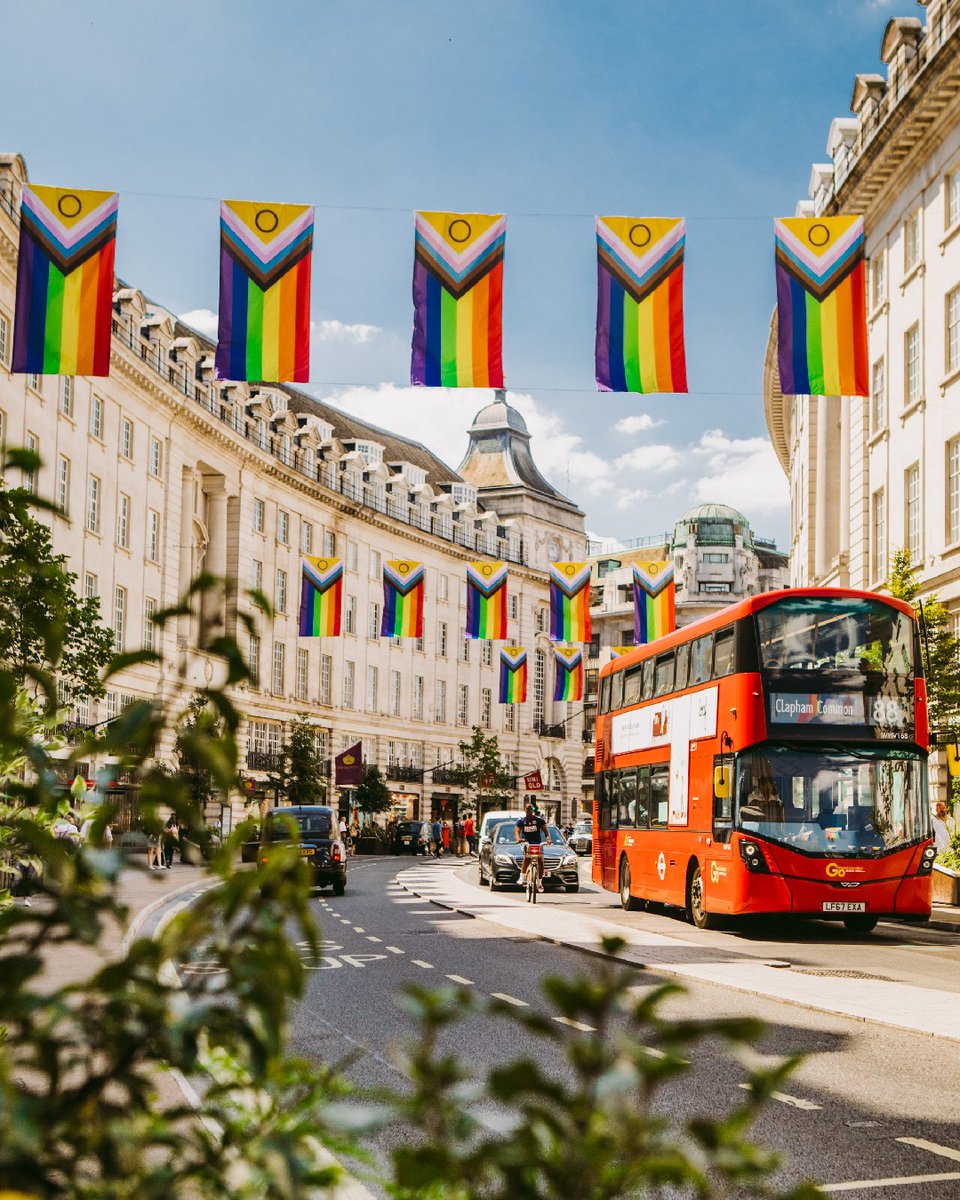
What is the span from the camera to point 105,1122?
174 cm

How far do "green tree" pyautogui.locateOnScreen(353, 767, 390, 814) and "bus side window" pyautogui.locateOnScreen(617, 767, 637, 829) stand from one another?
4893 centimetres

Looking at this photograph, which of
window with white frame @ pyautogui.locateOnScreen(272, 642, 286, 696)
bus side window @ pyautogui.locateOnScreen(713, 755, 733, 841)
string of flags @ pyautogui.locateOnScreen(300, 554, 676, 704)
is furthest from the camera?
window with white frame @ pyautogui.locateOnScreen(272, 642, 286, 696)

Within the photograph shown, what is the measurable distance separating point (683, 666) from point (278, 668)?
50464 millimetres

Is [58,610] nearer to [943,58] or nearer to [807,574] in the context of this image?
[943,58]

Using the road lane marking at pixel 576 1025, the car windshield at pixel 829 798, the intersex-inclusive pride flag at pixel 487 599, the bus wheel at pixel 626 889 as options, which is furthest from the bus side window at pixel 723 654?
the intersex-inclusive pride flag at pixel 487 599

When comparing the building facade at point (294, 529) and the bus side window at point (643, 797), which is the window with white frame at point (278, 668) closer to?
the building facade at point (294, 529)

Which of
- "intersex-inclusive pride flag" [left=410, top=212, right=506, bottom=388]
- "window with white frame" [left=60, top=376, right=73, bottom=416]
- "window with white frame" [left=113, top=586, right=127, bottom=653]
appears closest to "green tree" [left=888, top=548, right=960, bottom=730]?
"intersex-inclusive pride flag" [left=410, top=212, right=506, bottom=388]

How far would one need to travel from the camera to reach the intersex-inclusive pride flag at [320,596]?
47.8 metres

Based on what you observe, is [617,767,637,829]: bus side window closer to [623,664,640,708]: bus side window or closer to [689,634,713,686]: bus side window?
[623,664,640,708]: bus side window

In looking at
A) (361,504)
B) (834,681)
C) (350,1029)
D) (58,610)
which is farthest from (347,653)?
(58,610)

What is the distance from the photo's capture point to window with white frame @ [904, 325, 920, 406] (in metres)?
36.9

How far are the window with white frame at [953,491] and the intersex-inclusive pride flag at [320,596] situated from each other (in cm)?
2030

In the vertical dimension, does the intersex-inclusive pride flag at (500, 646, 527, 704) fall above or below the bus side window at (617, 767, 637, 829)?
above

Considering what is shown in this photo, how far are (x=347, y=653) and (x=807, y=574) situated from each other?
34074mm
